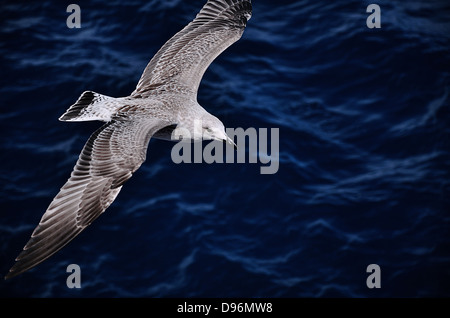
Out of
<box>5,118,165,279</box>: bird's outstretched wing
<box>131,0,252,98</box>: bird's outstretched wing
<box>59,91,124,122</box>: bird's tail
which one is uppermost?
<box>131,0,252,98</box>: bird's outstretched wing

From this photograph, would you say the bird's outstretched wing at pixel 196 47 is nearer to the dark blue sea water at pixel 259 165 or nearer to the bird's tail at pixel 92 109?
the bird's tail at pixel 92 109

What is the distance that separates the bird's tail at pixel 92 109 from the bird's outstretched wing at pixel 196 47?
836 millimetres

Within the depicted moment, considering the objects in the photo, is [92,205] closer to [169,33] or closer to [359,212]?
[359,212]

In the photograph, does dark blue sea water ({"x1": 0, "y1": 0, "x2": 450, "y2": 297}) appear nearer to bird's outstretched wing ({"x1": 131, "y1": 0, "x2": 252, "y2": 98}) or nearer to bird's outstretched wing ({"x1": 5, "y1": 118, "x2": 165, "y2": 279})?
bird's outstretched wing ({"x1": 131, "y1": 0, "x2": 252, "y2": 98})

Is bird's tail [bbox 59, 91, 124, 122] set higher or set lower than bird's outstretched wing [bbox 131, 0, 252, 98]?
lower

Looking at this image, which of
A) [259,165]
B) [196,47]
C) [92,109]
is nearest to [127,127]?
[92,109]

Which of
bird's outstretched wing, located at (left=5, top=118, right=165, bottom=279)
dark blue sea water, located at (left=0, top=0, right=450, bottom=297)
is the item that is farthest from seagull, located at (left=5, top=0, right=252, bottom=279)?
dark blue sea water, located at (left=0, top=0, right=450, bottom=297)

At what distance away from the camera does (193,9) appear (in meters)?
15.5

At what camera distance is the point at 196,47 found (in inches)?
452

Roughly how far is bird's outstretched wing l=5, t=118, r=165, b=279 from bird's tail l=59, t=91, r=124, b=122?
0.33 metres

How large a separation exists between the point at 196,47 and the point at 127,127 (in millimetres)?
2673

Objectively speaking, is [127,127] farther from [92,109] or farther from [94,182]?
[94,182]

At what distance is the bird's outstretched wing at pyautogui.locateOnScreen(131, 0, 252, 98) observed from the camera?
10961 millimetres

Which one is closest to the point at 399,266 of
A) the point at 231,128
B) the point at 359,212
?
the point at 359,212
